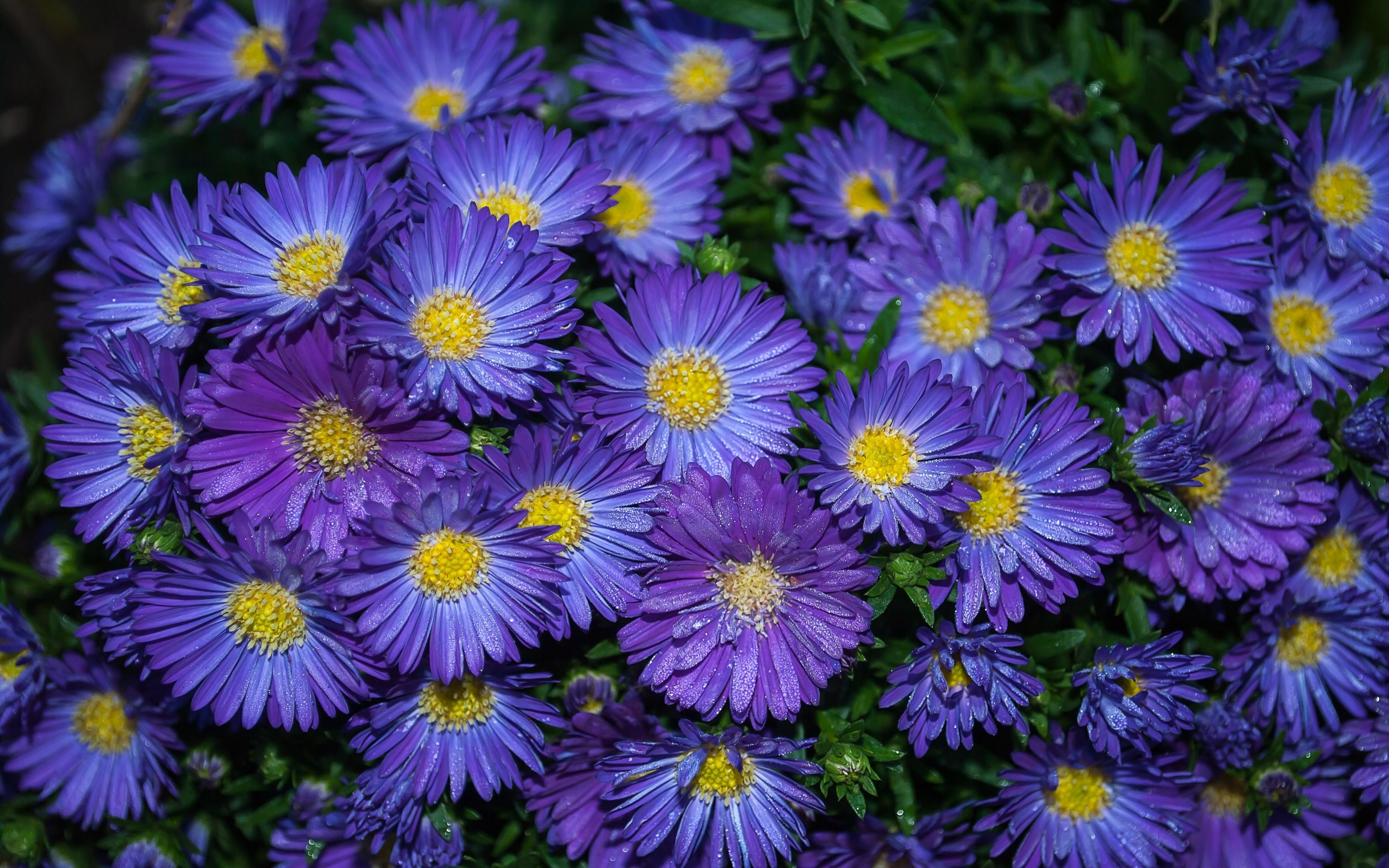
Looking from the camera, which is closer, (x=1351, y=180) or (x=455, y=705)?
(x=455, y=705)

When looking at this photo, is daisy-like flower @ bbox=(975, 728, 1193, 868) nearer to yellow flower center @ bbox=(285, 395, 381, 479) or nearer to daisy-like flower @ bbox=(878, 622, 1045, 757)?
daisy-like flower @ bbox=(878, 622, 1045, 757)

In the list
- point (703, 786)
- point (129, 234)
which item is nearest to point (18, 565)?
point (129, 234)

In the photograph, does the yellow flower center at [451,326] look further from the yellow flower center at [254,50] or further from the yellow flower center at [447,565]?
the yellow flower center at [254,50]

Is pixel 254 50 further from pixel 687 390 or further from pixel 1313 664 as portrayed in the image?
pixel 1313 664

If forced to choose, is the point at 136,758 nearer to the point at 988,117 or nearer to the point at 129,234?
the point at 129,234

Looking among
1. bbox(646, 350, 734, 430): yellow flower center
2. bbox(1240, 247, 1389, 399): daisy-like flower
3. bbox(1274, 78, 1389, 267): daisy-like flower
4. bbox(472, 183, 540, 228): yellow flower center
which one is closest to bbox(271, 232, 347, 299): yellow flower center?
bbox(472, 183, 540, 228): yellow flower center

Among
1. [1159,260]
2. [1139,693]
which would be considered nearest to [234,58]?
[1159,260]
